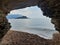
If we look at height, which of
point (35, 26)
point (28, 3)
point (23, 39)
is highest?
point (28, 3)

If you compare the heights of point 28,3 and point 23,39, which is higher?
point 28,3

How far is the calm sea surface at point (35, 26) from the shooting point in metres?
1.47

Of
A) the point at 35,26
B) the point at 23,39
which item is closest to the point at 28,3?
the point at 35,26

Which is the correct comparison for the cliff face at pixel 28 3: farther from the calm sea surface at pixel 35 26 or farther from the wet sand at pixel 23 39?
the wet sand at pixel 23 39

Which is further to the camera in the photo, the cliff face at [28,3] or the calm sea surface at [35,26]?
the calm sea surface at [35,26]

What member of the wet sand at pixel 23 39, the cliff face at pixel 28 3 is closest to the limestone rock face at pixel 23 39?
the wet sand at pixel 23 39

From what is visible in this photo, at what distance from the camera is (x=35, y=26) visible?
59.0 inches

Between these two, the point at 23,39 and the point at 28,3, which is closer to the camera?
the point at 28,3

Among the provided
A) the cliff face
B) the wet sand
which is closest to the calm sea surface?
the wet sand

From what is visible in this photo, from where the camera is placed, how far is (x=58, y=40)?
4.80ft

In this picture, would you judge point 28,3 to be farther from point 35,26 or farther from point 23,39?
point 23,39

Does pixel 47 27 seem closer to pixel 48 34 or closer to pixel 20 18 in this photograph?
pixel 48 34

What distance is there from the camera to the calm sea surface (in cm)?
147

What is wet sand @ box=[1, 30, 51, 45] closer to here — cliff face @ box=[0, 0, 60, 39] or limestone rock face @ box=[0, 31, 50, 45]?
limestone rock face @ box=[0, 31, 50, 45]
